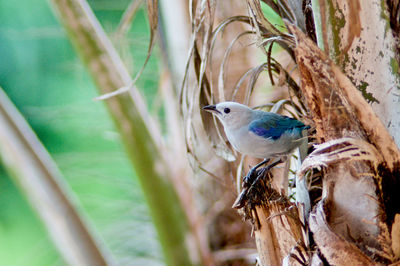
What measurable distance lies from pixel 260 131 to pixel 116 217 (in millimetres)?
1249

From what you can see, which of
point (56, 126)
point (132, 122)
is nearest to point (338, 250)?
point (132, 122)

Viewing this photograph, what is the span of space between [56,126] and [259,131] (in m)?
1.45

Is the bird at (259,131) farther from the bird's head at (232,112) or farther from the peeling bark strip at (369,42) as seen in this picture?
the peeling bark strip at (369,42)

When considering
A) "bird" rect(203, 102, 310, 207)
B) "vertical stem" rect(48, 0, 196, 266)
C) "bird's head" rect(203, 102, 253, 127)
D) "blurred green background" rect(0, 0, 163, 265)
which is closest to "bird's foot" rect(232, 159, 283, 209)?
"bird" rect(203, 102, 310, 207)

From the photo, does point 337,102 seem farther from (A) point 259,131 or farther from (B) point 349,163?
(A) point 259,131

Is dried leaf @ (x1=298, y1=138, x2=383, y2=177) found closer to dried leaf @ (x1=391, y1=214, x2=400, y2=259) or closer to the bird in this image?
dried leaf @ (x1=391, y1=214, x2=400, y2=259)

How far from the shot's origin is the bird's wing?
0.60 m

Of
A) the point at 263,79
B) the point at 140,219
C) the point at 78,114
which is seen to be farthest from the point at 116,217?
the point at 263,79

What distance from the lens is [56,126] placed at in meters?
1.91

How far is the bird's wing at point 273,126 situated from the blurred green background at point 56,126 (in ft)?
3.81

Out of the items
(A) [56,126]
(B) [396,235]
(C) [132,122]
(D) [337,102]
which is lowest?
(B) [396,235]

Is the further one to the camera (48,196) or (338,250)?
(48,196)

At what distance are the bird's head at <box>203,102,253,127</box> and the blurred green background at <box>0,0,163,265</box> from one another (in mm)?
1110

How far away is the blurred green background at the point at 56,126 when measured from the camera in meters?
1.85
